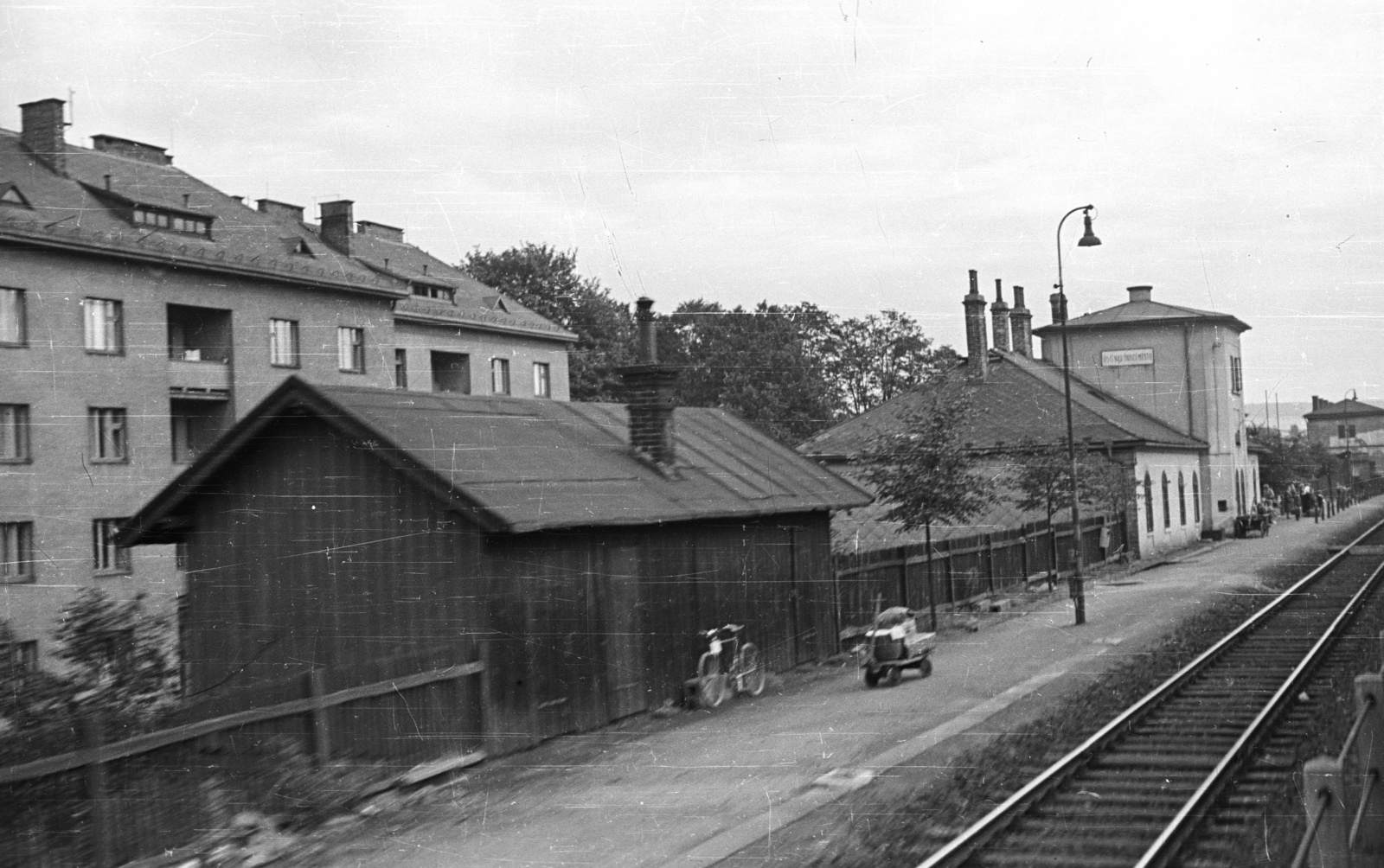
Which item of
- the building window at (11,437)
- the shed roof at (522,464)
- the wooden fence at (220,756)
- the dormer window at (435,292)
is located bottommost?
the wooden fence at (220,756)

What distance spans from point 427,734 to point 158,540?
465 centimetres

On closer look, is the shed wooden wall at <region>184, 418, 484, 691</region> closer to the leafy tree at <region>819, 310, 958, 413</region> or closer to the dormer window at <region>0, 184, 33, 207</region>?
the dormer window at <region>0, 184, 33, 207</region>

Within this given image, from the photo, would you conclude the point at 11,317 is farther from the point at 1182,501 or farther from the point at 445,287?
the point at 1182,501

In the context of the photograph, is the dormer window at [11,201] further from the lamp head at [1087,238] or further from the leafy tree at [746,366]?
the leafy tree at [746,366]

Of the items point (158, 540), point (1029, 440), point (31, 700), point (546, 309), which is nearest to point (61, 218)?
point (158, 540)

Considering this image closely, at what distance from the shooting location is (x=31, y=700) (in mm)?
8391

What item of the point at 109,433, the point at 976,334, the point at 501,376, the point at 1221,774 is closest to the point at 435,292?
the point at 501,376

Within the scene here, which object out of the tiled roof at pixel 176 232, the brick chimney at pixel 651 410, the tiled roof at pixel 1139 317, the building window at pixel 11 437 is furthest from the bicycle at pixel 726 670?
the tiled roof at pixel 1139 317

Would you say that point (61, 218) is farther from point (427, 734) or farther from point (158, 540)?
point (427, 734)

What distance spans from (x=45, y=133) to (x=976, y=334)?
32069mm

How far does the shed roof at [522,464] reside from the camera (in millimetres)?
12531

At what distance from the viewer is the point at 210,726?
365 inches

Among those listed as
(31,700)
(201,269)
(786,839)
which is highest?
(201,269)

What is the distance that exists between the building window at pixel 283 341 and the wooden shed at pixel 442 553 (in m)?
17.2
